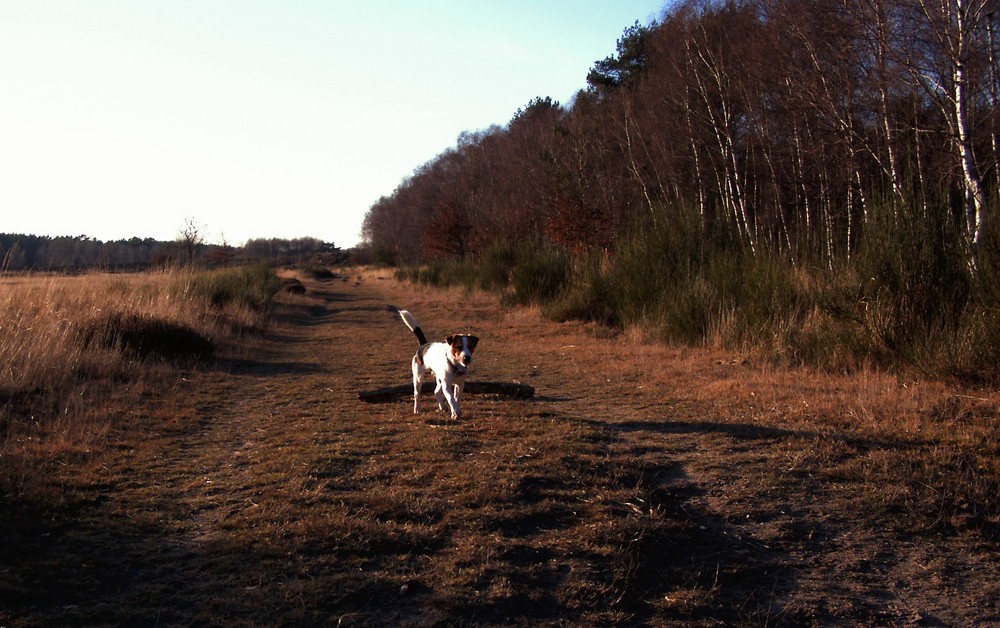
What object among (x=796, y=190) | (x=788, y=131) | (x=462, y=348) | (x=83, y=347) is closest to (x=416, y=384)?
(x=462, y=348)

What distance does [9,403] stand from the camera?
7418 mm

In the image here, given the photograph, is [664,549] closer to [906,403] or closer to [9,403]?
[906,403]

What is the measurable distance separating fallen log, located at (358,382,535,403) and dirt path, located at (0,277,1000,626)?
0.62m

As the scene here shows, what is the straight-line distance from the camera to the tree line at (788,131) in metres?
9.64

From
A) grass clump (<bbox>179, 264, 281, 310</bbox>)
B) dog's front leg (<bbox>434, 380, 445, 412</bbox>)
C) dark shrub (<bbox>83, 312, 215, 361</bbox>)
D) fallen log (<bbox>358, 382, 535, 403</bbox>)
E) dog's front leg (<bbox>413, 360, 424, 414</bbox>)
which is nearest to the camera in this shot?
dog's front leg (<bbox>434, 380, 445, 412</bbox>)

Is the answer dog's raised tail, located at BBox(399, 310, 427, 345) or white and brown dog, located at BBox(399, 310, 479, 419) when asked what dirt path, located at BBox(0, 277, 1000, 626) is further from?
dog's raised tail, located at BBox(399, 310, 427, 345)

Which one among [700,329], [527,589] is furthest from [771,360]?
[527,589]

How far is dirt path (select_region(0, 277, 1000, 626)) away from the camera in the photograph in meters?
3.51

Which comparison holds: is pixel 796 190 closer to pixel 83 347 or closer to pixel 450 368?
pixel 450 368

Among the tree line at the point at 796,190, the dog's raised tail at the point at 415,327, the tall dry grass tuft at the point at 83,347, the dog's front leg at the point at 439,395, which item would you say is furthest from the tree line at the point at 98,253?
the tree line at the point at 796,190

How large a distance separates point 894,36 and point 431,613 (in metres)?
10.7

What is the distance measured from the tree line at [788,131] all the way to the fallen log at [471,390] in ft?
15.1

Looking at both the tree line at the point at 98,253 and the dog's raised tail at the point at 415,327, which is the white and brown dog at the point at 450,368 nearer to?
the dog's raised tail at the point at 415,327

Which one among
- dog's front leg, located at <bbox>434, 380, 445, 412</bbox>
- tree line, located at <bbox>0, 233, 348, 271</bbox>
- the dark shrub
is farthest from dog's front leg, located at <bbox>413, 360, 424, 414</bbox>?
tree line, located at <bbox>0, 233, 348, 271</bbox>
